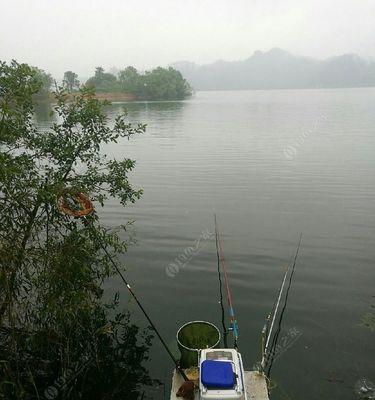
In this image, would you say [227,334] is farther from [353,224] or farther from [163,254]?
[353,224]

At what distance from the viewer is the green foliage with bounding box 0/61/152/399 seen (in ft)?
29.4

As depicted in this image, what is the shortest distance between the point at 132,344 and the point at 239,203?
49.2 ft

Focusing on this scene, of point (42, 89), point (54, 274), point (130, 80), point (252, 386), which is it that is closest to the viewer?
point (252, 386)

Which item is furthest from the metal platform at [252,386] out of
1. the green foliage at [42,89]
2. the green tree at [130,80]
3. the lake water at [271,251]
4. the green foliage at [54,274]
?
the green tree at [130,80]

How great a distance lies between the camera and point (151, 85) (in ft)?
514

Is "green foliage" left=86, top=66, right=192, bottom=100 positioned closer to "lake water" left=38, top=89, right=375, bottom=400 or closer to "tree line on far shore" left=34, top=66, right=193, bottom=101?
"tree line on far shore" left=34, top=66, right=193, bottom=101

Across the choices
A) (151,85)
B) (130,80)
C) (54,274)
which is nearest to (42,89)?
(54,274)

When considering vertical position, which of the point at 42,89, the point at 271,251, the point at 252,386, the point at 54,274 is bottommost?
the point at 271,251

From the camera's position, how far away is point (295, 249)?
61.1 ft

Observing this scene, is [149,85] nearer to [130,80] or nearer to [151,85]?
[151,85]

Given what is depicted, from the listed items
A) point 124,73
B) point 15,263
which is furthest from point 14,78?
point 124,73

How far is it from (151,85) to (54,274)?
6140 inches

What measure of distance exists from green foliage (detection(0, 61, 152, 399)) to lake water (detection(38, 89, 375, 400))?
1466mm

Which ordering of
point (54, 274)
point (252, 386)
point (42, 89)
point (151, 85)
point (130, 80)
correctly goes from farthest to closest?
point (130, 80) → point (151, 85) → point (42, 89) → point (54, 274) → point (252, 386)
